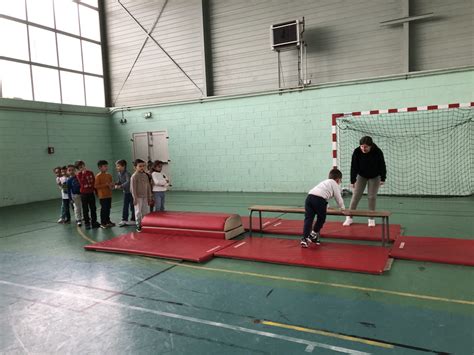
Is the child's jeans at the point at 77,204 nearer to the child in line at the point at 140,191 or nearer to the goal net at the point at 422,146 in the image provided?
the child in line at the point at 140,191

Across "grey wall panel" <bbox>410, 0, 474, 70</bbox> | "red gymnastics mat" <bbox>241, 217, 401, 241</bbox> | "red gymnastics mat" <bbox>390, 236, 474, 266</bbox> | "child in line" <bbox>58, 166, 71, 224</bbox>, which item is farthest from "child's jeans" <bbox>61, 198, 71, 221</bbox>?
"grey wall panel" <bbox>410, 0, 474, 70</bbox>

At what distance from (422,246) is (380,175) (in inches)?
60.5

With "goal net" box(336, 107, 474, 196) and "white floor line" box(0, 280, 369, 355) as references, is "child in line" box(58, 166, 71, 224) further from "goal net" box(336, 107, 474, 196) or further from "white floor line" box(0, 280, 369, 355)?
"goal net" box(336, 107, 474, 196)

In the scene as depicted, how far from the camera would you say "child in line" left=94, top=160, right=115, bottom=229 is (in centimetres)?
752

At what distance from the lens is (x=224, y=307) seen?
11.9ft

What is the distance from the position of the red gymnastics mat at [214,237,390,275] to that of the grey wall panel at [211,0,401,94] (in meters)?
7.13

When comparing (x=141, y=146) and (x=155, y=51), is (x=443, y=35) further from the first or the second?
(x=141, y=146)

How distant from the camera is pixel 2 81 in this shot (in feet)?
38.5

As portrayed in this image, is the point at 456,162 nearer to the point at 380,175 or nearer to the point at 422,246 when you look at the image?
the point at 380,175

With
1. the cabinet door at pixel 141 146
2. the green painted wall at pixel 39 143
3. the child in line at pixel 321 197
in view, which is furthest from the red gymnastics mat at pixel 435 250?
the green painted wall at pixel 39 143

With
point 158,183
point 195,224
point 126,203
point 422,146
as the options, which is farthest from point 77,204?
point 422,146

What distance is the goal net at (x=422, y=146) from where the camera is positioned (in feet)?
31.5

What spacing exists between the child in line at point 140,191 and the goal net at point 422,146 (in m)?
6.10

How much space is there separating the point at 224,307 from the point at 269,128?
8960 mm
